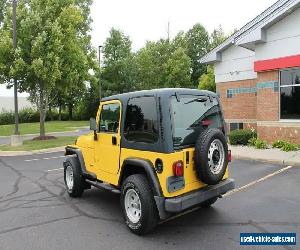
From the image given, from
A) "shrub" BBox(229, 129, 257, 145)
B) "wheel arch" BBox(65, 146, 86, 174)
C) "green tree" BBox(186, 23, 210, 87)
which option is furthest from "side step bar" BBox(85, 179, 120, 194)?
"green tree" BBox(186, 23, 210, 87)

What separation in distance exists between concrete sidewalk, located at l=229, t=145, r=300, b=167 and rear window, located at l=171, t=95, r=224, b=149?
19.5 ft

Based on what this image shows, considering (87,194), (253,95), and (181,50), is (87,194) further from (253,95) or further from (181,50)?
(181,50)

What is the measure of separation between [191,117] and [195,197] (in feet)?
4.18

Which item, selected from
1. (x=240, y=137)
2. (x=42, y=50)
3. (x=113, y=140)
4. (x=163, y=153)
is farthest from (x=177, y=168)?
(x=42, y=50)

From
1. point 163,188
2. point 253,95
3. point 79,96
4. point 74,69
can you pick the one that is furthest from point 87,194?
point 79,96

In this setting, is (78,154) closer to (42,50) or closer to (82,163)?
(82,163)

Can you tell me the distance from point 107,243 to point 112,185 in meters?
→ 1.42

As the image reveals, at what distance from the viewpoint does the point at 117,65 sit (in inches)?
1746

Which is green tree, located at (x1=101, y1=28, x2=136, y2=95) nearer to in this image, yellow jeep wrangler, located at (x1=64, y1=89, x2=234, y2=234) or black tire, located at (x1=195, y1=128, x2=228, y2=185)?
yellow jeep wrangler, located at (x1=64, y1=89, x2=234, y2=234)

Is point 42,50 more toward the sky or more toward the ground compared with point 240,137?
more toward the sky

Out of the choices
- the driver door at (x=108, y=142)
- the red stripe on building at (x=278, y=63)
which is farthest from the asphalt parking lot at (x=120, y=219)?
the red stripe on building at (x=278, y=63)

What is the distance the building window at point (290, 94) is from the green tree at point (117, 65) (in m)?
31.6

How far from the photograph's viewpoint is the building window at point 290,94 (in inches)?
528

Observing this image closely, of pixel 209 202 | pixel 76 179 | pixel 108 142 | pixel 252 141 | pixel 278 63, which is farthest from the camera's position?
pixel 252 141
